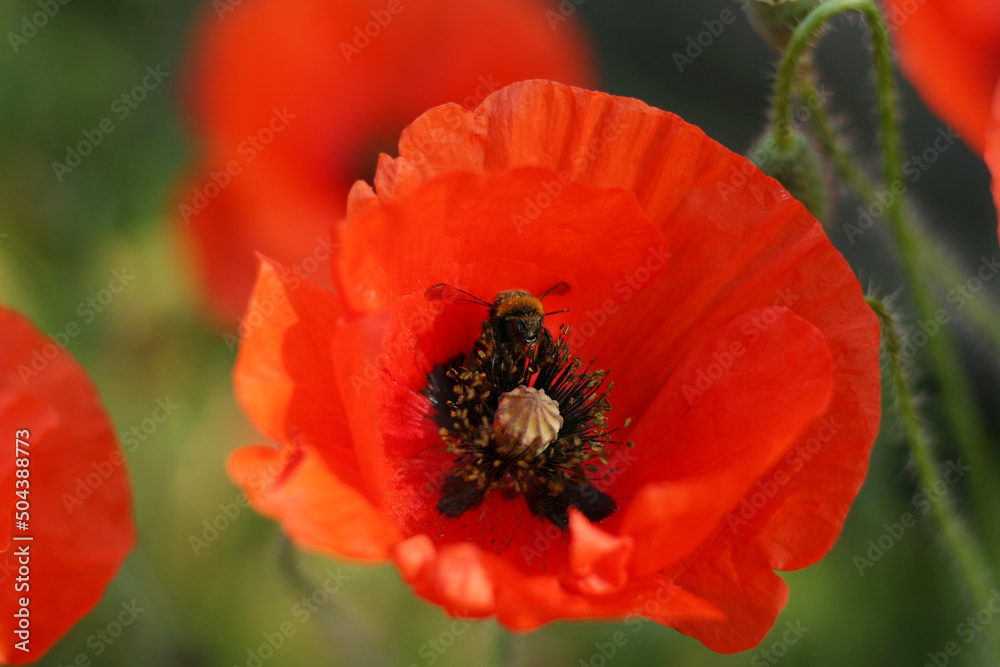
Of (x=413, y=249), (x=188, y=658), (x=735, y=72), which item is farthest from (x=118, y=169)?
(x=735, y=72)

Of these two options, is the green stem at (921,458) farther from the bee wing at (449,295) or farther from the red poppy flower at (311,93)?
the red poppy flower at (311,93)

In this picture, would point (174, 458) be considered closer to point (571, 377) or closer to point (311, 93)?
point (311, 93)

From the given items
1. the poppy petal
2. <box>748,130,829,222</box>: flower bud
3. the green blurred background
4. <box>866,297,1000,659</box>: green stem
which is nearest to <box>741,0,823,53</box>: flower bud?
<box>748,130,829,222</box>: flower bud

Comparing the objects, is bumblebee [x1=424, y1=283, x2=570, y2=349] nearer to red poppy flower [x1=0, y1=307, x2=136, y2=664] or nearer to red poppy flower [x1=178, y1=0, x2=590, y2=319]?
red poppy flower [x1=0, y1=307, x2=136, y2=664]

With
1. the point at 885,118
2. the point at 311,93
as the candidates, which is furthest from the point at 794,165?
the point at 311,93

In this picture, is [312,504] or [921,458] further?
[921,458]

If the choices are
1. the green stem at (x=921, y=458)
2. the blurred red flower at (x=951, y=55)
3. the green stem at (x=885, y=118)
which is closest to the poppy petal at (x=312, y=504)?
the green stem at (x=921, y=458)
